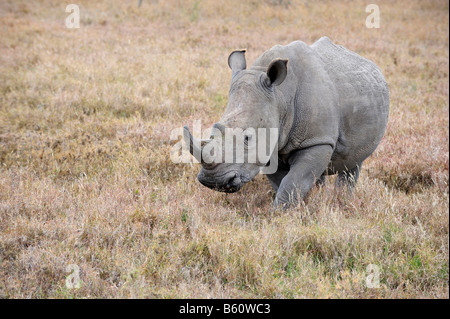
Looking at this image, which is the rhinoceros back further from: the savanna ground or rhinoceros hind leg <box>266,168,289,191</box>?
rhinoceros hind leg <box>266,168,289,191</box>

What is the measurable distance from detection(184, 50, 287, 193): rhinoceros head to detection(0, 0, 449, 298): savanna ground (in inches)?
21.0

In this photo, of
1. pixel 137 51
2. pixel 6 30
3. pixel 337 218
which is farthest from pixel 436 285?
pixel 6 30

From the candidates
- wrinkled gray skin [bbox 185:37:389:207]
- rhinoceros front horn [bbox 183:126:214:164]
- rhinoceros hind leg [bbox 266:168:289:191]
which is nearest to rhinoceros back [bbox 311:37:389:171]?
wrinkled gray skin [bbox 185:37:389:207]

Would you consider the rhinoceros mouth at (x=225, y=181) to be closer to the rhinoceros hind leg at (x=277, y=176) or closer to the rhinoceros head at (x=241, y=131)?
the rhinoceros head at (x=241, y=131)

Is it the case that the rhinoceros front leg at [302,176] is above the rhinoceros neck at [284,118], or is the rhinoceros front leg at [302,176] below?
below

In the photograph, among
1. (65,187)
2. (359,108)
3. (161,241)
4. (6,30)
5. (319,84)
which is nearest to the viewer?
(161,241)

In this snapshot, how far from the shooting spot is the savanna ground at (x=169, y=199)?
390 centimetres

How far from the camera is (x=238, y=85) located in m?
4.88

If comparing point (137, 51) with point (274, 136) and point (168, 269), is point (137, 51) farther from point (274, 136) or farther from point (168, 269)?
point (168, 269)

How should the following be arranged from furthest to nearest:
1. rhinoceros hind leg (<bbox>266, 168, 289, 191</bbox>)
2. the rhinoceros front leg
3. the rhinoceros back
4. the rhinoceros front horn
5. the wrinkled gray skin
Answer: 1. rhinoceros hind leg (<bbox>266, 168, 289, 191</bbox>)
2. the rhinoceros back
3. the rhinoceros front leg
4. the wrinkled gray skin
5. the rhinoceros front horn

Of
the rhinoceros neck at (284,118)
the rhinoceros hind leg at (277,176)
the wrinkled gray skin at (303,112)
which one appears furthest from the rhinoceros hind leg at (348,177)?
the rhinoceros neck at (284,118)

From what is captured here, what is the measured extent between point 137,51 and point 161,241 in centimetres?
968

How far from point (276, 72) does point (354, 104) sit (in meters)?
1.20

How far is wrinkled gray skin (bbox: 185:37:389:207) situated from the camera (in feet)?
15.4
